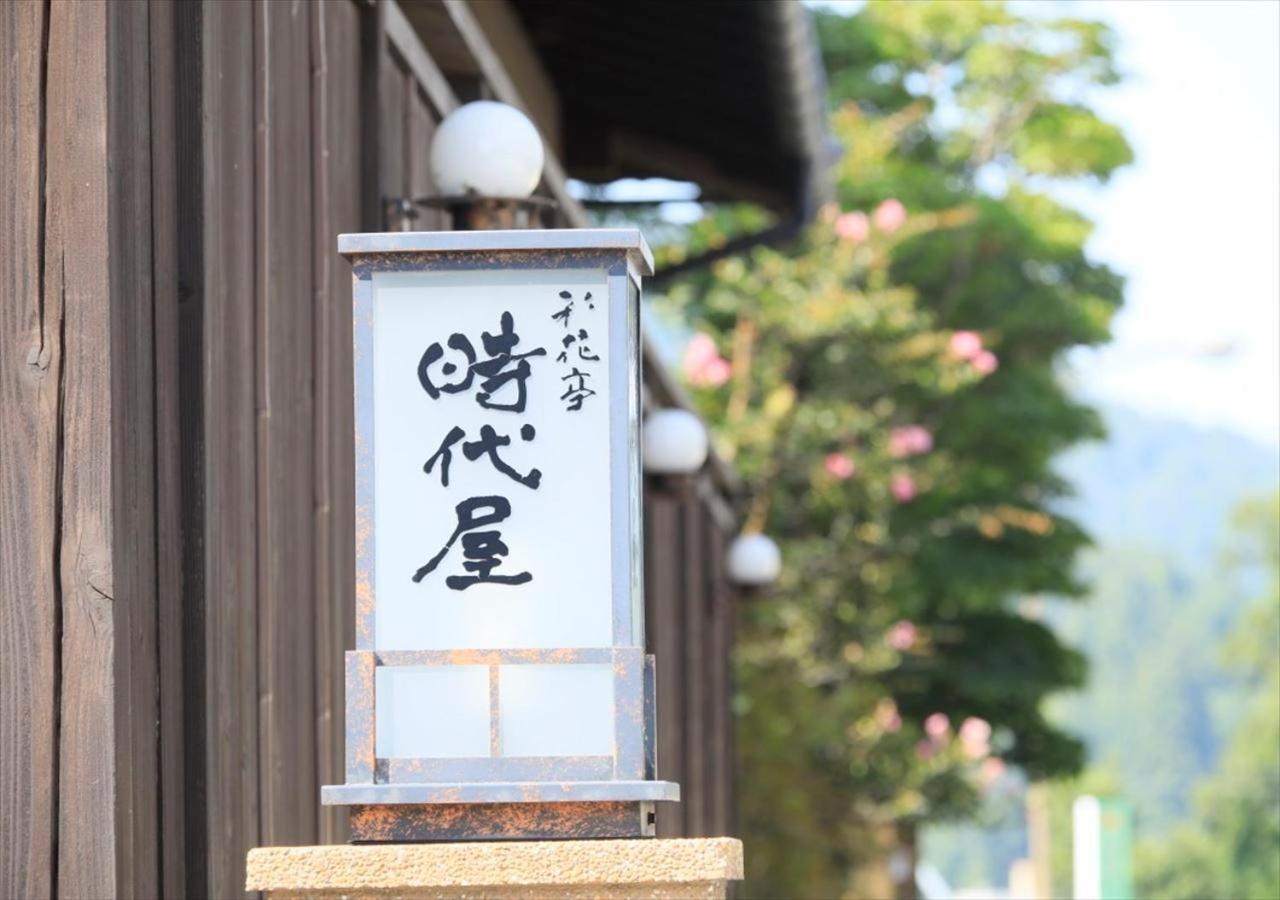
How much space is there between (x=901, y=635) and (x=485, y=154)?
12.5 m

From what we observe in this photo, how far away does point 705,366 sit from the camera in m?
15.4

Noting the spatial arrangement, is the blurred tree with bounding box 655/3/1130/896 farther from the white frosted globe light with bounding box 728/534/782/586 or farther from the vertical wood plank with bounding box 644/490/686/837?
the vertical wood plank with bounding box 644/490/686/837

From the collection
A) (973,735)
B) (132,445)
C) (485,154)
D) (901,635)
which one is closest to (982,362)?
(901,635)

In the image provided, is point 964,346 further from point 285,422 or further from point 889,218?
point 285,422

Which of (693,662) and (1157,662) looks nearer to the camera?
(693,662)

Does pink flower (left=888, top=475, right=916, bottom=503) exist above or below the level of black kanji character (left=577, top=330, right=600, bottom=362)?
above

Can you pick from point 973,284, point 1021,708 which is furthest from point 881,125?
point 1021,708

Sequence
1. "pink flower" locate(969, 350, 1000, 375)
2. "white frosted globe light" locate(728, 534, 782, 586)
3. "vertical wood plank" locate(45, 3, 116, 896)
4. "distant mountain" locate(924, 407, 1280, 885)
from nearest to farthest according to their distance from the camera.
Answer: "vertical wood plank" locate(45, 3, 116, 896)
"white frosted globe light" locate(728, 534, 782, 586)
"pink flower" locate(969, 350, 1000, 375)
"distant mountain" locate(924, 407, 1280, 885)

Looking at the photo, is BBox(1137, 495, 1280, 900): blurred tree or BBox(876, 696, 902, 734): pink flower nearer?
BBox(876, 696, 902, 734): pink flower

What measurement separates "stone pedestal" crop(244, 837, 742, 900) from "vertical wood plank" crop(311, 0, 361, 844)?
1605 millimetres

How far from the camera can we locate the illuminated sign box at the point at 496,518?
2.49 m

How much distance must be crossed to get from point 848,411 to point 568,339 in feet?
42.6

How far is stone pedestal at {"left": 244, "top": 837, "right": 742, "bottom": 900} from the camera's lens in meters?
2.27

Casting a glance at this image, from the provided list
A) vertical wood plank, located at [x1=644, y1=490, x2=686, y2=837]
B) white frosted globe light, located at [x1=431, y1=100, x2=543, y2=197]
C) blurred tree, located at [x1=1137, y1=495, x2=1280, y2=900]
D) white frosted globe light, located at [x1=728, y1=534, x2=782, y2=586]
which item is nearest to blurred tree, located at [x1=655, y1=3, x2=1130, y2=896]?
white frosted globe light, located at [x1=728, y1=534, x2=782, y2=586]
